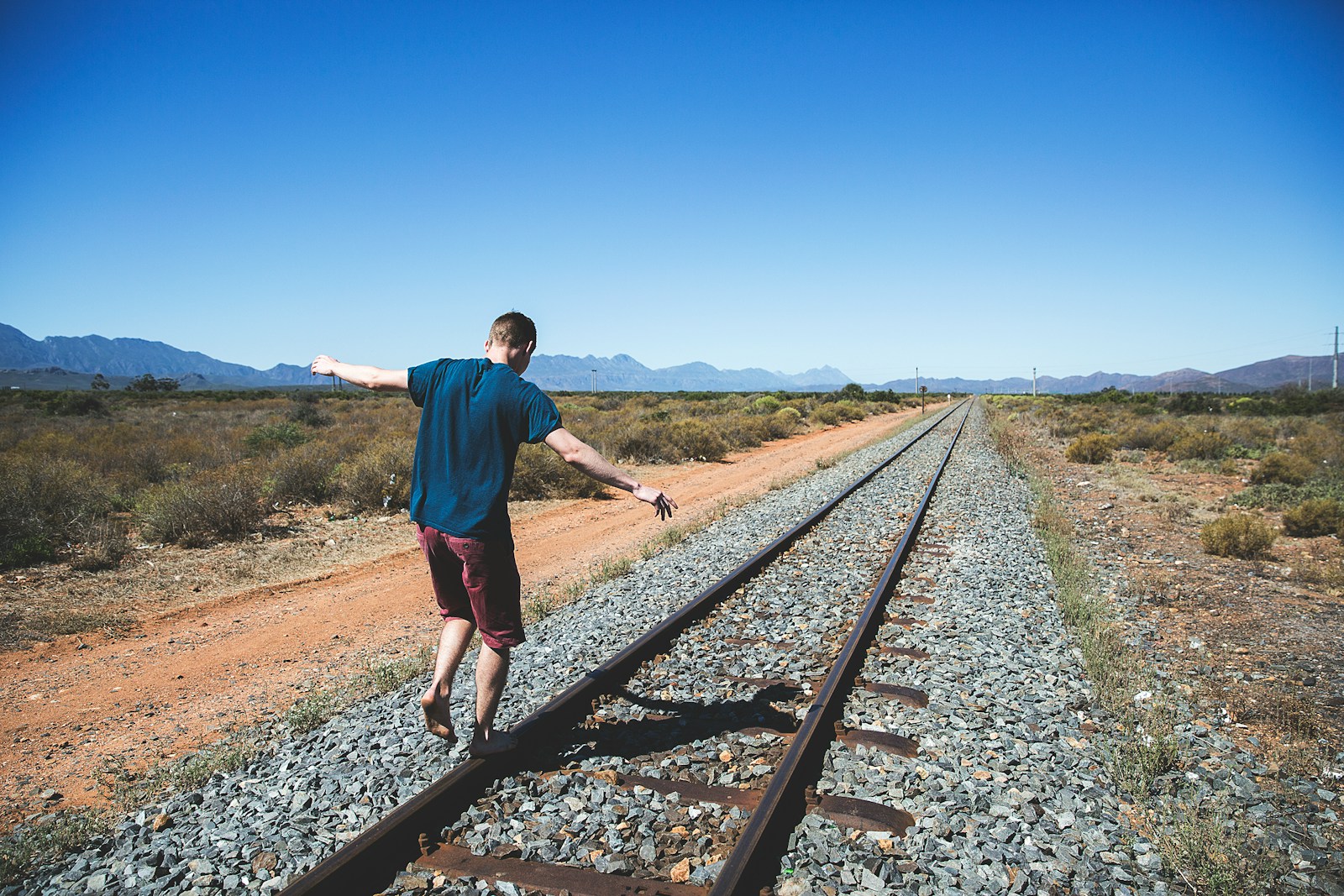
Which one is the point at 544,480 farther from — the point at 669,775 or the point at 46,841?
the point at 46,841

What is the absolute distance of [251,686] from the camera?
5473 mm

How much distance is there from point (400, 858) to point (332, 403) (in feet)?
139

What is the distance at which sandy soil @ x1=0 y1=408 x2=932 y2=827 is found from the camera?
14.5 feet

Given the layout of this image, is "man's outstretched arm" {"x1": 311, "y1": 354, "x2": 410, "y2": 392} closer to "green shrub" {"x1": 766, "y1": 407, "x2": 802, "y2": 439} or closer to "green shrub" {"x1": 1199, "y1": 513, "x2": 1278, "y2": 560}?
"green shrub" {"x1": 1199, "y1": 513, "x2": 1278, "y2": 560}

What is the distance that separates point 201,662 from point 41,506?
5.72m

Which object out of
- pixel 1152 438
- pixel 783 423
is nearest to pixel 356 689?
pixel 1152 438

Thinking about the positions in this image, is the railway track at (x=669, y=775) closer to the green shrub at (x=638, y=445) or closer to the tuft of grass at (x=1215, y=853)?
the tuft of grass at (x=1215, y=853)

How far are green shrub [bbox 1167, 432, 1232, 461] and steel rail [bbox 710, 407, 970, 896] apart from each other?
62.9ft

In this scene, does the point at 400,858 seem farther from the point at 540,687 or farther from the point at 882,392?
the point at 882,392

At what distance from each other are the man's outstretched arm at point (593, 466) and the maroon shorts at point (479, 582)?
21.0 inches

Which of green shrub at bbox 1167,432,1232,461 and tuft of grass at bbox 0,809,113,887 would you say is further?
green shrub at bbox 1167,432,1232,461

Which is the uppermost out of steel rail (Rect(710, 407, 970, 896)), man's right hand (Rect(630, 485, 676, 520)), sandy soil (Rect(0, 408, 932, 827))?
man's right hand (Rect(630, 485, 676, 520))

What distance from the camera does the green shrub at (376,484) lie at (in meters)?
12.6

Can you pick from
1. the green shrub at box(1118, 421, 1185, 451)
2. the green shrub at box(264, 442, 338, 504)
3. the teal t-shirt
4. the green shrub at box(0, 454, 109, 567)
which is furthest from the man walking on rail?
the green shrub at box(1118, 421, 1185, 451)
